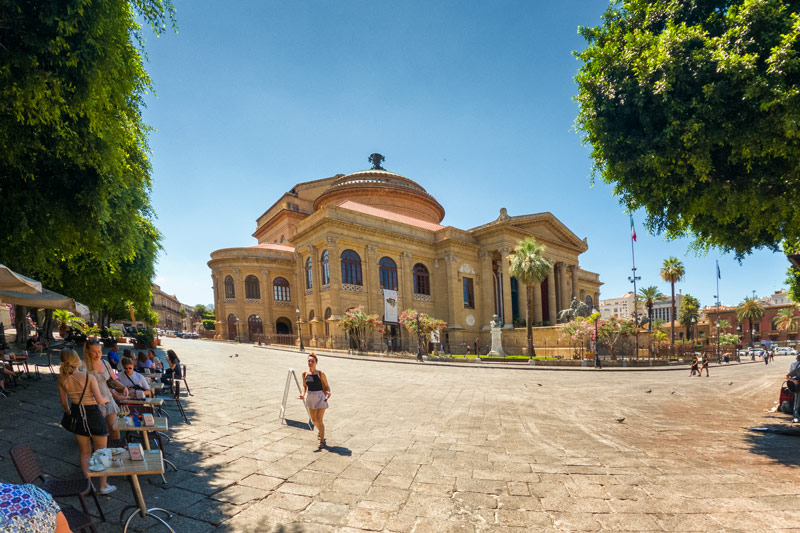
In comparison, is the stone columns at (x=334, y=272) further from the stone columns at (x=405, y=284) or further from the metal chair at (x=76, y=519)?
the metal chair at (x=76, y=519)

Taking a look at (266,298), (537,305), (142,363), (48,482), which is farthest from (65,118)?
(537,305)

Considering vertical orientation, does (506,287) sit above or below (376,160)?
below

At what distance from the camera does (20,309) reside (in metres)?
19.2

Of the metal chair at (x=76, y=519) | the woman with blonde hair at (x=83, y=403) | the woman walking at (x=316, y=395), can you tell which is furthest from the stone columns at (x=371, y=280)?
the metal chair at (x=76, y=519)

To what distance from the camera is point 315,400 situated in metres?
6.46

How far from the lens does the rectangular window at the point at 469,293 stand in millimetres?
39956

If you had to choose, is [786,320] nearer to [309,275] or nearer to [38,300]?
[309,275]

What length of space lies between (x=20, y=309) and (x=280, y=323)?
24.7 m

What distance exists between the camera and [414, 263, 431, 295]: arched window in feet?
127

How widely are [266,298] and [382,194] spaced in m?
17.6

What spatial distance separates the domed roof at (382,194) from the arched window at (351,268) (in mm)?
12490

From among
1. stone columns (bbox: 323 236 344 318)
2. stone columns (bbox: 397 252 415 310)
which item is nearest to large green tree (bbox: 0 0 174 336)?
stone columns (bbox: 323 236 344 318)

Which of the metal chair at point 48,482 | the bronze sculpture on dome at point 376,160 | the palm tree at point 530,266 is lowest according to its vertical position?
the metal chair at point 48,482

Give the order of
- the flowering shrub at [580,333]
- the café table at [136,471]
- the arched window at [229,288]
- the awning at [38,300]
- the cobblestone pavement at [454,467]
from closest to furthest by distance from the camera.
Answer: the café table at [136,471]
the cobblestone pavement at [454,467]
the awning at [38,300]
the flowering shrub at [580,333]
the arched window at [229,288]
